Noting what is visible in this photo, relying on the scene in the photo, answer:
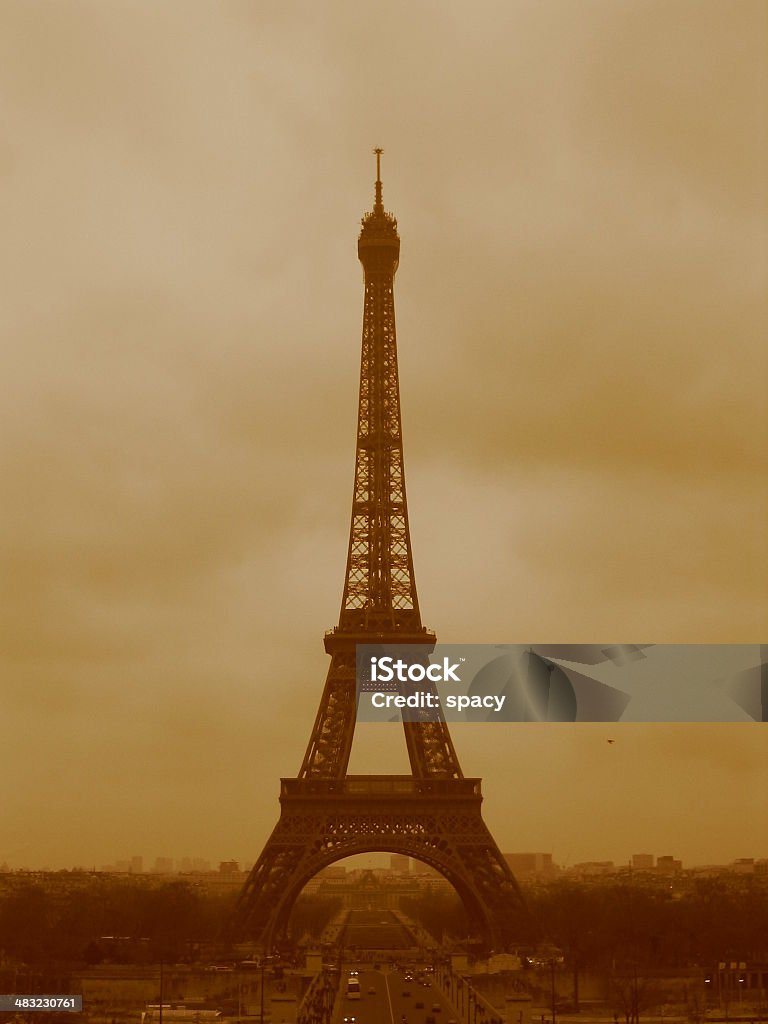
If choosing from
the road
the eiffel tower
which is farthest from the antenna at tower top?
the road

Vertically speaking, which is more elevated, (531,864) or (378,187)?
(378,187)

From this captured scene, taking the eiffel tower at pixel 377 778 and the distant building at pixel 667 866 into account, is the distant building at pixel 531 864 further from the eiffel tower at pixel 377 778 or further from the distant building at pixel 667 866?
the eiffel tower at pixel 377 778

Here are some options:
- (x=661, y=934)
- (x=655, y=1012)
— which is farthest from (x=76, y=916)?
(x=655, y=1012)

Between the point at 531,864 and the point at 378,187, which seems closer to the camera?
the point at 378,187

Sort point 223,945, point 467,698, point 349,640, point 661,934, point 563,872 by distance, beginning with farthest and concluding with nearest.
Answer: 1. point 563,872
2. point 661,934
3. point 349,640
4. point 223,945
5. point 467,698

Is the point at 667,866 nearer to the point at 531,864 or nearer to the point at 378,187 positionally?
the point at 531,864

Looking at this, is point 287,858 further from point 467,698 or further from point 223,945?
point 467,698

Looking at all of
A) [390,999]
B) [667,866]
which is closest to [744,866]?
[667,866]

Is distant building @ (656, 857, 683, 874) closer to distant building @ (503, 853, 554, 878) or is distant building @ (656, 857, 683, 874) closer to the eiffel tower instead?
distant building @ (503, 853, 554, 878)

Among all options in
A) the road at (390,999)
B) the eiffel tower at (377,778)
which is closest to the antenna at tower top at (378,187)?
the eiffel tower at (377,778)
